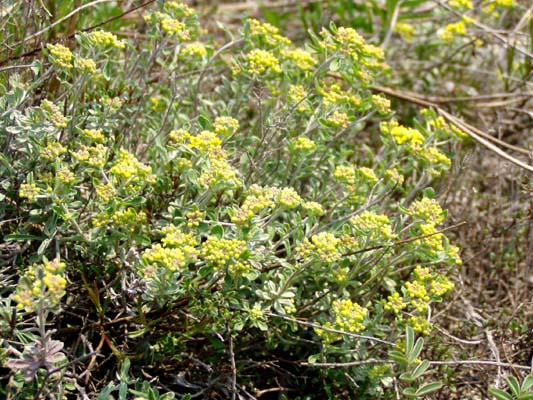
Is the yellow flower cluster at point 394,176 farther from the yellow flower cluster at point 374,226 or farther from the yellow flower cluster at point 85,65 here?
the yellow flower cluster at point 85,65

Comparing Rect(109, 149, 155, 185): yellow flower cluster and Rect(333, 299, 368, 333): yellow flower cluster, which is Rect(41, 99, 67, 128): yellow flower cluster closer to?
Rect(109, 149, 155, 185): yellow flower cluster

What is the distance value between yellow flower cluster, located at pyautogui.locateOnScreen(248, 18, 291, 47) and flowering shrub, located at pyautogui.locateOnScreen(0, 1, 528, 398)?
0.01 metres

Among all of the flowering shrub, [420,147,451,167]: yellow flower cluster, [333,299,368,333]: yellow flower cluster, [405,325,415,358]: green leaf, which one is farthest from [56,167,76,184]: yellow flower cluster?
[420,147,451,167]: yellow flower cluster

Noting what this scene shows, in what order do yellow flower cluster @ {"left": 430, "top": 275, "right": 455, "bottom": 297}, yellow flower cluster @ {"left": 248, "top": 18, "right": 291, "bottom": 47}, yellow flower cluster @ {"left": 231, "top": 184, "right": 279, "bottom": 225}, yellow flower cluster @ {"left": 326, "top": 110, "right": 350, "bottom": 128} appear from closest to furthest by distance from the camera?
1. yellow flower cluster @ {"left": 231, "top": 184, "right": 279, "bottom": 225}
2. yellow flower cluster @ {"left": 430, "top": 275, "right": 455, "bottom": 297}
3. yellow flower cluster @ {"left": 326, "top": 110, "right": 350, "bottom": 128}
4. yellow flower cluster @ {"left": 248, "top": 18, "right": 291, "bottom": 47}

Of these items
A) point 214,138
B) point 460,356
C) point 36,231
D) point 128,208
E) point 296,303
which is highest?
point 214,138

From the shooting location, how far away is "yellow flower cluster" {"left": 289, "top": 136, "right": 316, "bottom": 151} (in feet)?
9.66

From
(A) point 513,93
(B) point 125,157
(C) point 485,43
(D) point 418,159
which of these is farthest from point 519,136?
(B) point 125,157

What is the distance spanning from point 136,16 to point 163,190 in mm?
2119

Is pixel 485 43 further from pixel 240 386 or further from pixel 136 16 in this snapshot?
pixel 240 386

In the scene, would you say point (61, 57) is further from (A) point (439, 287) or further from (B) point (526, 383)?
(B) point (526, 383)

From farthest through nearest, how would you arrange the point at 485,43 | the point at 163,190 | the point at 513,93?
the point at 485,43 < the point at 513,93 < the point at 163,190

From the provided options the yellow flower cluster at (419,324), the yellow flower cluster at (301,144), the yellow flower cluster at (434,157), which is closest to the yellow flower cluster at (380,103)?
the yellow flower cluster at (434,157)

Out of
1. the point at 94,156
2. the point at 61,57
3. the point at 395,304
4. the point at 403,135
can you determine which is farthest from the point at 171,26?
the point at 395,304

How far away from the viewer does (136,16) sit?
14.8 feet
